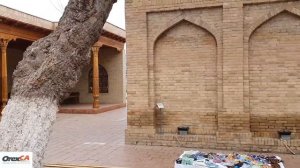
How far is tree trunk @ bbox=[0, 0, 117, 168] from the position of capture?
109 inches

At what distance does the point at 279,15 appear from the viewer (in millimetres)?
8070

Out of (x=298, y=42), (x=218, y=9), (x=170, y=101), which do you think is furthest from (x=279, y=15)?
(x=170, y=101)

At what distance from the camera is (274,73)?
812 centimetres

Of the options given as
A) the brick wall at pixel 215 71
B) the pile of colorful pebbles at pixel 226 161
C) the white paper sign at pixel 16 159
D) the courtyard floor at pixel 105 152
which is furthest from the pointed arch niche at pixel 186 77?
the white paper sign at pixel 16 159

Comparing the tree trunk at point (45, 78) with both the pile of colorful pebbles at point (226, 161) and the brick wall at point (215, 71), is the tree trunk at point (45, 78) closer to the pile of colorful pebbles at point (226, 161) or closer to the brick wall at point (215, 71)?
the pile of colorful pebbles at point (226, 161)

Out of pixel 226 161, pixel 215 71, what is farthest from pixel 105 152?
pixel 226 161

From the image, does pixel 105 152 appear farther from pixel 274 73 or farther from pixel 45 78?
pixel 45 78

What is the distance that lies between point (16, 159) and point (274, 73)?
6.58 metres

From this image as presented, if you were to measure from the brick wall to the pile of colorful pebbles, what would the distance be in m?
2.84

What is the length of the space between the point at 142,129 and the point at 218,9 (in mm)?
3338

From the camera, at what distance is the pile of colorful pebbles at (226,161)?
205 inches

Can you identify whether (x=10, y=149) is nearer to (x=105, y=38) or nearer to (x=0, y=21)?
(x=0, y=21)

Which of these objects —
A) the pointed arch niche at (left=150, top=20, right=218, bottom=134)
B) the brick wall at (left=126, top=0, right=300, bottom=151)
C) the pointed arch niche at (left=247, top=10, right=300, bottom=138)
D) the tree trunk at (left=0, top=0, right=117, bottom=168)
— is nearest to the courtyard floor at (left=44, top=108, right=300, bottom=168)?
the brick wall at (left=126, top=0, right=300, bottom=151)

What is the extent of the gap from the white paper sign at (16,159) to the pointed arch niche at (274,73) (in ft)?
21.1
